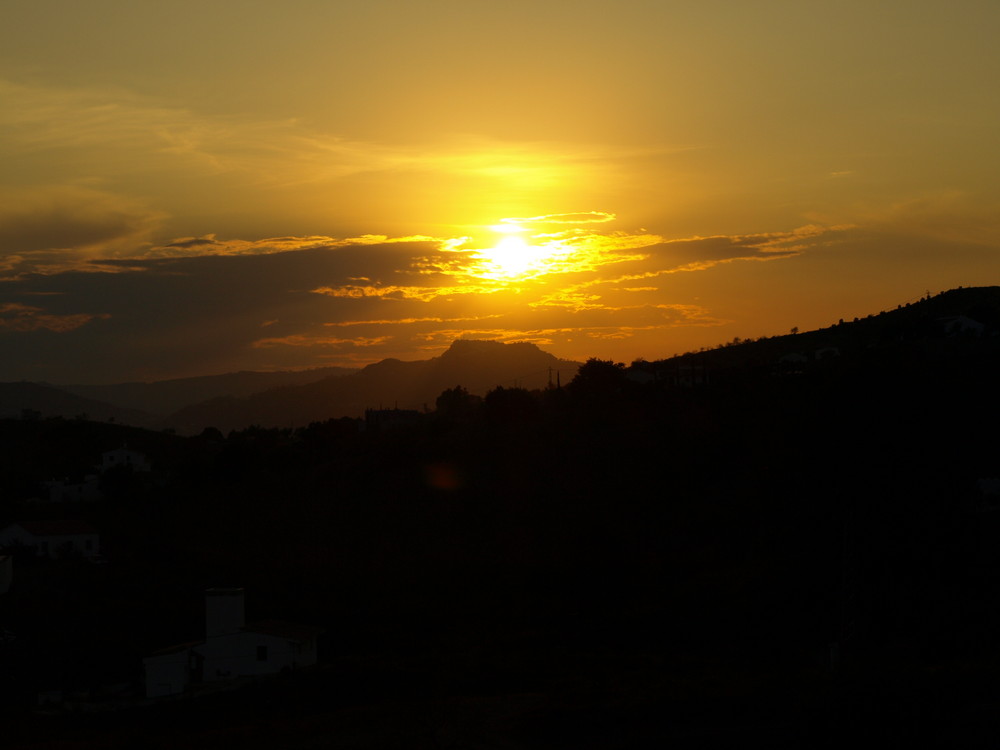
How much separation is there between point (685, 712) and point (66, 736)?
15.9 metres

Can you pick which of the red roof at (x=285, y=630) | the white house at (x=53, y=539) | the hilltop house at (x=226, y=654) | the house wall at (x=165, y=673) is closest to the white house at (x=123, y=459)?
the white house at (x=53, y=539)

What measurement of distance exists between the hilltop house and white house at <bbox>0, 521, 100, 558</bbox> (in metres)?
22.1

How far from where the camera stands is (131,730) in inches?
1102

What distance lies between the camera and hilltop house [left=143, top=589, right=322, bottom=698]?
105 feet

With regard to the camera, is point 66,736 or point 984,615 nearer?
point 66,736

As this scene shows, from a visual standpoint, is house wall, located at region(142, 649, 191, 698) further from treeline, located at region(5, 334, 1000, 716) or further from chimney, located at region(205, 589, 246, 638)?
treeline, located at region(5, 334, 1000, 716)

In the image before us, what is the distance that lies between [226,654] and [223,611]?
4.26ft

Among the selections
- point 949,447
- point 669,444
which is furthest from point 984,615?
point 669,444

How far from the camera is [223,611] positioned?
32.9 meters

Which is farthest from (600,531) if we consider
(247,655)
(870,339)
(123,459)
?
(870,339)

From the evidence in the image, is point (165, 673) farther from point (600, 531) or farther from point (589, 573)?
point (600, 531)

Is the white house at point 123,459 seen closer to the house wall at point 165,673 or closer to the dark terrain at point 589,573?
the dark terrain at point 589,573

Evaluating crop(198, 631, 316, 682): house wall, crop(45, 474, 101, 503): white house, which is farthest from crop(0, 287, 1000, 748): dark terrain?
crop(45, 474, 101, 503): white house

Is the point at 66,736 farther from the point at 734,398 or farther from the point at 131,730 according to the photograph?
the point at 734,398
